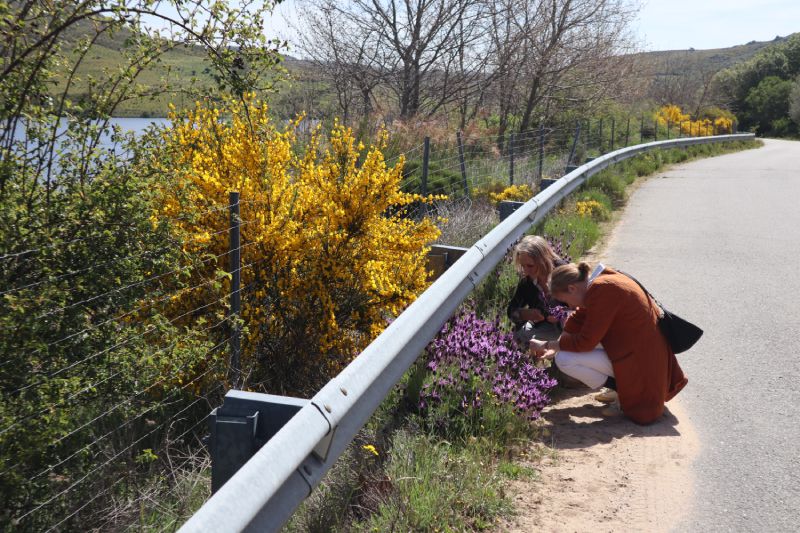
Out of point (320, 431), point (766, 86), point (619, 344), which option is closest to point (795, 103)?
point (766, 86)

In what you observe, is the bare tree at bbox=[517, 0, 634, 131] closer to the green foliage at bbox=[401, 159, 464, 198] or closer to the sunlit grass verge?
the green foliage at bbox=[401, 159, 464, 198]

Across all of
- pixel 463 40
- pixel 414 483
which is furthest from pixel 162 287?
pixel 463 40

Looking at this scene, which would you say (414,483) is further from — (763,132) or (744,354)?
(763,132)

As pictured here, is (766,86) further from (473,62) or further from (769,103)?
(473,62)

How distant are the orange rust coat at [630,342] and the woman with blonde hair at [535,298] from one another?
0.84 meters

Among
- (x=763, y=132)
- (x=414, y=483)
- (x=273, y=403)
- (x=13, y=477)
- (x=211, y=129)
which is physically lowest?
(x=763, y=132)

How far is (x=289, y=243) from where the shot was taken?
4621mm

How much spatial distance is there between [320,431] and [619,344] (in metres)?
2.74

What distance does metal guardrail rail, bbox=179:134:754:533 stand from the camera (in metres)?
2.01

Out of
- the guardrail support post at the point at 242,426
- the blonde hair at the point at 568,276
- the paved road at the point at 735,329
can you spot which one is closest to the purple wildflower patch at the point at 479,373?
the blonde hair at the point at 568,276

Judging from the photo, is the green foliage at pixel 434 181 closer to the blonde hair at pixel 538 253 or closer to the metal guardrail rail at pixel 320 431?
the blonde hair at pixel 538 253

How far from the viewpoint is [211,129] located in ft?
17.3

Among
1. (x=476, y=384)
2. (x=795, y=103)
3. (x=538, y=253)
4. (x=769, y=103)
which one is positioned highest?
(x=538, y=253)

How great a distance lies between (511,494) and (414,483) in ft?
1.67
